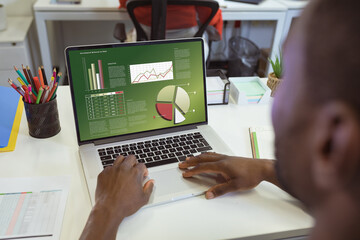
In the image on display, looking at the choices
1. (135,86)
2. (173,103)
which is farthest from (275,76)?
(135,86)

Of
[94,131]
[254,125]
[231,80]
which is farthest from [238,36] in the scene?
[94,131]

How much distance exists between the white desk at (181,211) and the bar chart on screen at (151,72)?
0.89 ft

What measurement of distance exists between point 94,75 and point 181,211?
1.45ft

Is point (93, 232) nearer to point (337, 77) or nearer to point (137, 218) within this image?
point (137, 218)

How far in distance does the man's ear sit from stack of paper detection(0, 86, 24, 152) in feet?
2.78

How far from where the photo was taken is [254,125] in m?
1.14

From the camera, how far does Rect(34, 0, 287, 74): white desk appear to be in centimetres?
238

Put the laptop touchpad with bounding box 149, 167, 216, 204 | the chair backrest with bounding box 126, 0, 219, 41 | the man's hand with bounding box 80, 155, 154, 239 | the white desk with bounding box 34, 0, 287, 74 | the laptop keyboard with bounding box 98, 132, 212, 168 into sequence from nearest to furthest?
the man's hand with bounding box 80, 155, 154, 239, the laptop touchpad with bounding box 149, 167, 216, 204, the laptop keyboard with bounding box 98, 132, 212, 168, the chair backrest with bounding box 126, 0, 219, 41, the white desk with bounding box 34, 0, 287, 74

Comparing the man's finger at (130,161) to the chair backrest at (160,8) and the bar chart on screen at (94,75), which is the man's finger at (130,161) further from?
the chair backrest at (160,8)

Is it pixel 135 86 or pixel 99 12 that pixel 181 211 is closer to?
pixel 135 86

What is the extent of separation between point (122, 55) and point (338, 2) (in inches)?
26.4

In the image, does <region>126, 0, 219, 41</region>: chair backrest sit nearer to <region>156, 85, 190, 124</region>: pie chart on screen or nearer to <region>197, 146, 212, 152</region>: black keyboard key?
<region>156, 85, 190, 124</region>: pie chart on screen

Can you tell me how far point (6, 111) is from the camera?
3.67 feet

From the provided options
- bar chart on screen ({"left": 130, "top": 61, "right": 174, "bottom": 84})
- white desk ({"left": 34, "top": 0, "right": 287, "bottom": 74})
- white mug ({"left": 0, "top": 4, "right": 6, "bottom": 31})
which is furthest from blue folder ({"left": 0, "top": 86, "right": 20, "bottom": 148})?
white mug ({"left": 0, "top": 4, "right": 6, "bottom": 31})
